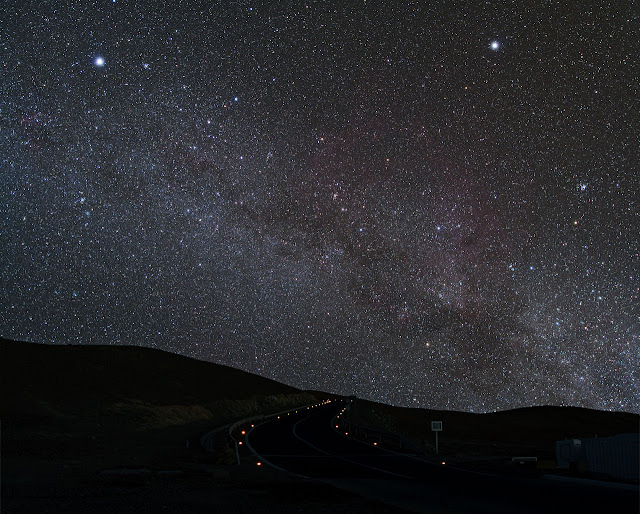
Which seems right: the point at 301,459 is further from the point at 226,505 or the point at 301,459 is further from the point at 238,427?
the point at 238,427

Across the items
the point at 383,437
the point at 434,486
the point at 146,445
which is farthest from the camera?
the point at 383,437

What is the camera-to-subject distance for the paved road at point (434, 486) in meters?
12.1

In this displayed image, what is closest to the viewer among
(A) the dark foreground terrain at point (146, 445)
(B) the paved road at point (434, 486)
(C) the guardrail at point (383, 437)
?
(B) the paved road at point (434, 486)

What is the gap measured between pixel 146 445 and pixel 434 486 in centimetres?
1810

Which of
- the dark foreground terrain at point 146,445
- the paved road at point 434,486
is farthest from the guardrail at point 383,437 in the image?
the paved road at point 434,486

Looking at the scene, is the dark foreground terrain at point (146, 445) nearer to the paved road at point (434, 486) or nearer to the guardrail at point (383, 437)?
the guardrail at point (383, 437)

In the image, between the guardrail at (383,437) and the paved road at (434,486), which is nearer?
the paved road at (434,486)

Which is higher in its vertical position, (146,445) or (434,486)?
(434,486)

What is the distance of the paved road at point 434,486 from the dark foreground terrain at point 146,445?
1102 mm

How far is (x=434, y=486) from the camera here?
603 inches

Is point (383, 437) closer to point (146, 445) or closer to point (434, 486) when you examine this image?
point (146, 445)

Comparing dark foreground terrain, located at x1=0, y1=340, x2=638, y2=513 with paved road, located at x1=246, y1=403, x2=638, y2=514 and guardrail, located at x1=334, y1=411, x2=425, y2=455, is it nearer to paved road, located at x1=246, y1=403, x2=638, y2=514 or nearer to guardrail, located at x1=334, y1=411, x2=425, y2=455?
guardrail, located at x1=334, y1=411, x2=425, y2=455

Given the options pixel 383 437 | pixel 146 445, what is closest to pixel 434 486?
pixel 383 437

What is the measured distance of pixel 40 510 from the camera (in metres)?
10.8
